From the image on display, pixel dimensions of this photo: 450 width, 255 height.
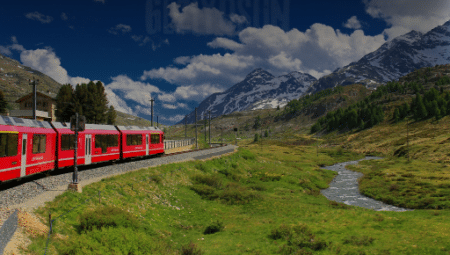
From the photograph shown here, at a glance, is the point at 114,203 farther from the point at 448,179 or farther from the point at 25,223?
the point at 448,179

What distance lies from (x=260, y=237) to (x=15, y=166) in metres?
19.2

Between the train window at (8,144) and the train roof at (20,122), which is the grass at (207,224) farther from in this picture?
the train roof at (20,122)

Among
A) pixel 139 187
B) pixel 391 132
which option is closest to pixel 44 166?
pixel 139 187

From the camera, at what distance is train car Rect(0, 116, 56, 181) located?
18812 mm

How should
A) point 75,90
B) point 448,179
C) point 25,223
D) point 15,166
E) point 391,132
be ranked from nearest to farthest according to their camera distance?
point 25,223 < point 15,166 < point 448,179 < point 75,90 < point 391,132

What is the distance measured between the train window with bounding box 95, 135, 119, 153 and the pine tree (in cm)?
4454

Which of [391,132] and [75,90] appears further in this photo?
[391,132]

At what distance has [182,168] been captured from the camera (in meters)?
37.4

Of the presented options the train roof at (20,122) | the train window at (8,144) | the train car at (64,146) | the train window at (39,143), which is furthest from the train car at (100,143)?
the train window at (8,144)

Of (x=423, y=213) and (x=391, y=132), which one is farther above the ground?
(x=391, y=132)

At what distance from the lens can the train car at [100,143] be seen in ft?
97.2

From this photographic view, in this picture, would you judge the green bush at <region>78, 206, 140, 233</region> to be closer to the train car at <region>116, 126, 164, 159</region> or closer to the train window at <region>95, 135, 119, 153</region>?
the train window at <region>95, 135, 119, 153</region>

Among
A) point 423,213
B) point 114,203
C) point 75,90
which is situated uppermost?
point 75,90

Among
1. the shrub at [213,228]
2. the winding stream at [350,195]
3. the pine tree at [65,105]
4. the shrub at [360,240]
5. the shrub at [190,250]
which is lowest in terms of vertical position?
the winding stream at [350,195]
